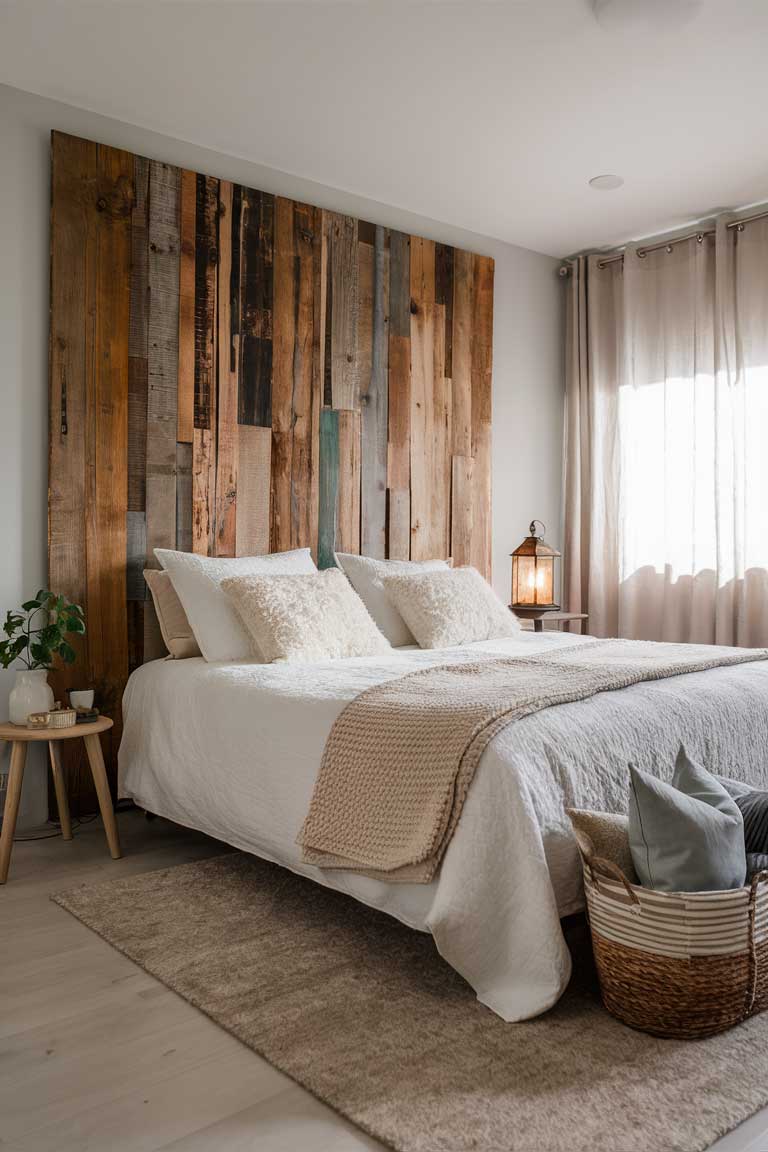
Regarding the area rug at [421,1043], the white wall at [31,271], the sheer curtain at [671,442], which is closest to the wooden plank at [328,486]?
the white wall at [31,271]

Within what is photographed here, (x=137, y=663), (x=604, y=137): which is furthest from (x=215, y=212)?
(x=137, y=663)

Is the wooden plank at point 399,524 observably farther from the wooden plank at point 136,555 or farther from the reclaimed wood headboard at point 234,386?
the wooden plank at point 136,555

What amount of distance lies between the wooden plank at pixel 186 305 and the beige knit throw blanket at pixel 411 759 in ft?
5.46

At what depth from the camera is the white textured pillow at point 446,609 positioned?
359 cm

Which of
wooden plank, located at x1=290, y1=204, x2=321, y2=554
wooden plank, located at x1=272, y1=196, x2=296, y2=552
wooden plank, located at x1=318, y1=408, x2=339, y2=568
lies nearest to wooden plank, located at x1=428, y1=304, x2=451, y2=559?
wooden plank, located at x1=318, y1=408, x2=339, y2=568

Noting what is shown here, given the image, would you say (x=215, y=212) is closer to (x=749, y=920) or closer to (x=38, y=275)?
(x=38, y=275)

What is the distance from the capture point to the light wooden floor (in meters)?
1.55

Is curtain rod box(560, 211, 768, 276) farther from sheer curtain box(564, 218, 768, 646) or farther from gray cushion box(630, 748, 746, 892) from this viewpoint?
gray cushion box(630, 748, 746, 892)

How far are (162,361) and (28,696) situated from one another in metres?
1.42

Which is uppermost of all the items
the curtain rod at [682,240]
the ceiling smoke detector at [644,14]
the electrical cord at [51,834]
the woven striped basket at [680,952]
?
the curtain rod at [682,240]

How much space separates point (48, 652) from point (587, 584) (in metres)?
3.15

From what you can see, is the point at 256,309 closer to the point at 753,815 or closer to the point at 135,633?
the point at 135,633

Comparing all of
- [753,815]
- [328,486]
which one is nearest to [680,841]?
[753,815]

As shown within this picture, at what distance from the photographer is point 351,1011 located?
77.2 inches
